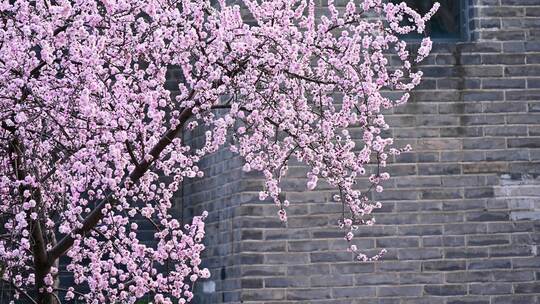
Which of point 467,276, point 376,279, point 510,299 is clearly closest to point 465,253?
point 467,276

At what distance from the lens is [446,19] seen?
39.3 feet

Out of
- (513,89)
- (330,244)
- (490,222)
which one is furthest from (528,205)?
(330,244)

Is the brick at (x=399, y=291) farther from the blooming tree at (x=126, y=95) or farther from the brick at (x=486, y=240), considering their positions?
the blooming tree at (x=126, y=95)

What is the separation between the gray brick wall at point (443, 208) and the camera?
11180mm

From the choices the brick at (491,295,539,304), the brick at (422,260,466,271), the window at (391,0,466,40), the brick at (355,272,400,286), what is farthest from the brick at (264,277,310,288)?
the window at (391,0,466,40)

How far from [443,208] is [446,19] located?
2010 millimetres

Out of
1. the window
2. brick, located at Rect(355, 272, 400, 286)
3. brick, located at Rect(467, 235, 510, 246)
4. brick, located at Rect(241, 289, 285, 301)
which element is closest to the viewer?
brick, located at Rect(241, 289, 285, 301)

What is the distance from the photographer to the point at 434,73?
1159 centimetres

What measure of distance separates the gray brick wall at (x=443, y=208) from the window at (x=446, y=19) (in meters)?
0.19

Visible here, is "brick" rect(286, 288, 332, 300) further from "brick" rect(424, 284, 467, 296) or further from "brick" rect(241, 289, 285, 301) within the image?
"brick" rect(424, 284, 467, 296)

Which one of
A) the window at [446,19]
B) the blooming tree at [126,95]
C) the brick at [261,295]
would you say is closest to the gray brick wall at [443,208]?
the brick at [261,295]

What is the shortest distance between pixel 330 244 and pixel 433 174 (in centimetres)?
126

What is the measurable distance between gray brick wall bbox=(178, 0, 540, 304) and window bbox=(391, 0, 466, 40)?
0.19m

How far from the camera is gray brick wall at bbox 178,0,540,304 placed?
36.7 ft
